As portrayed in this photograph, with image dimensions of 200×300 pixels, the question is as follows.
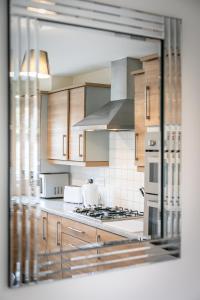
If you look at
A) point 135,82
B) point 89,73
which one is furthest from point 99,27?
point 135,82

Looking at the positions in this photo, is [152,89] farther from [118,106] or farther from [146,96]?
[118,106]

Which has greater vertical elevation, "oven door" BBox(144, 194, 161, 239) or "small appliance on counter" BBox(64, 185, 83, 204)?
"small appliance on counter" BBox(64, 185, 83, 204)

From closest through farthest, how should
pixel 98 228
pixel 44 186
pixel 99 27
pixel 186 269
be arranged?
1. pixel 44 186
2. pixel 99 27
3. pixel 98 228
4. pixel 186 269

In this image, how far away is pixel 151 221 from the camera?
2555mm

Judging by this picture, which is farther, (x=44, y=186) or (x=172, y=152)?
(x=172, y=152)

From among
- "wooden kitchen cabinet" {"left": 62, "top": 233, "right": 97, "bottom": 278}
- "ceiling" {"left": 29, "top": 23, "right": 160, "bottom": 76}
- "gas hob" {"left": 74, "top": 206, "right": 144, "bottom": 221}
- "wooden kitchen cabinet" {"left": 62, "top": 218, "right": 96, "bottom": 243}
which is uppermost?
"ceiling" {"left": 29, "top": 23, "right": 160, "bottom": 76}

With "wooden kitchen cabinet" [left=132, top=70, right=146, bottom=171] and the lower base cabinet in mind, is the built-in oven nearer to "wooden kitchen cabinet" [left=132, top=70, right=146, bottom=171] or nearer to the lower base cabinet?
"wooden kitchen cabinet" [left=132, top=70, right=146, bottom=171]

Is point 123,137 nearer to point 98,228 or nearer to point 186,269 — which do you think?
point 98,228

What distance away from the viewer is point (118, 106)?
105 inches

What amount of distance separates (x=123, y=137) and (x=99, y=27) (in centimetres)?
77

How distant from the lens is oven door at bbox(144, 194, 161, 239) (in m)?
2.51

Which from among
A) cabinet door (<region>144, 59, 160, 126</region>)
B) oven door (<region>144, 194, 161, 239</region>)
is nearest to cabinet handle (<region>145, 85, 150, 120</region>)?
cabinet door (<region>144, 59, 160, 126</region>)

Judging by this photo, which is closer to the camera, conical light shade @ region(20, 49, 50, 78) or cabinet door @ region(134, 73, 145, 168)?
conical light shade @ region(20, 49, 50, 78)

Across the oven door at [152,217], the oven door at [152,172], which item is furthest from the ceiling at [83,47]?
the oven door at [152,217]
